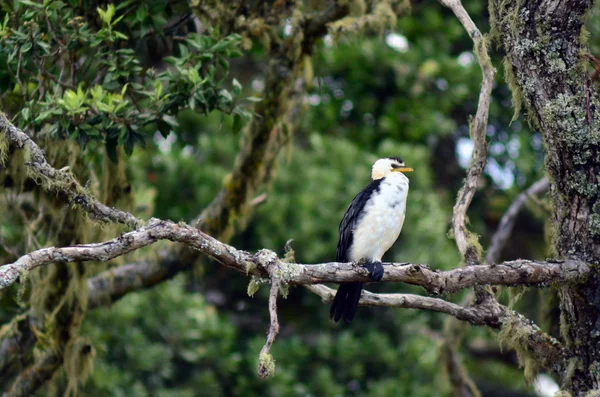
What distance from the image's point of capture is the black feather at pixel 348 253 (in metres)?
4.92

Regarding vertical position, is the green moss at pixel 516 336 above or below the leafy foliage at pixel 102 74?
below

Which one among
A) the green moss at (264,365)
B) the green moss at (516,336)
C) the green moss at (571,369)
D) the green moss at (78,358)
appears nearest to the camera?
the green moss at (264,365)

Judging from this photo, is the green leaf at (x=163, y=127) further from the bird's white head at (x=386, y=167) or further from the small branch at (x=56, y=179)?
the bird's white head at (x=386, y=167)

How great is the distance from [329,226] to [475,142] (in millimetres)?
3827

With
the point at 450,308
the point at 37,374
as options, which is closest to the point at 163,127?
the point at 450,308

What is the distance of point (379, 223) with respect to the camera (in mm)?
5109

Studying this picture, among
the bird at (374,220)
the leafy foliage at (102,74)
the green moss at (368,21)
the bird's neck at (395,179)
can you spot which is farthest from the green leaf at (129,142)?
the green moss at (368,21)

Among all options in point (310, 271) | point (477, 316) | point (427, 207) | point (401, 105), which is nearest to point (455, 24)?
point (401, 105)

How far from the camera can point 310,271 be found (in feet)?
12.6

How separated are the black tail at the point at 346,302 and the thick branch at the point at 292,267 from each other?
0.88m

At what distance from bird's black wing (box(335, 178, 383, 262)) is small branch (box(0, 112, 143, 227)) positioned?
1.72 meters

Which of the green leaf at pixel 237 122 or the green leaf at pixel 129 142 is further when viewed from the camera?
the green leaf at pixel 237 122

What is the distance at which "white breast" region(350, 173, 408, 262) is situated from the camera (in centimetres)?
511

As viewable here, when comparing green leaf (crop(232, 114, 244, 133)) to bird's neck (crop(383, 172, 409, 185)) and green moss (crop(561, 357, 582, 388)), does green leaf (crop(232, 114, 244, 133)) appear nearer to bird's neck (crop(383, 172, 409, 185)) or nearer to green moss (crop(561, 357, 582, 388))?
bird's neck (crop(383, 172, 409, 185))
